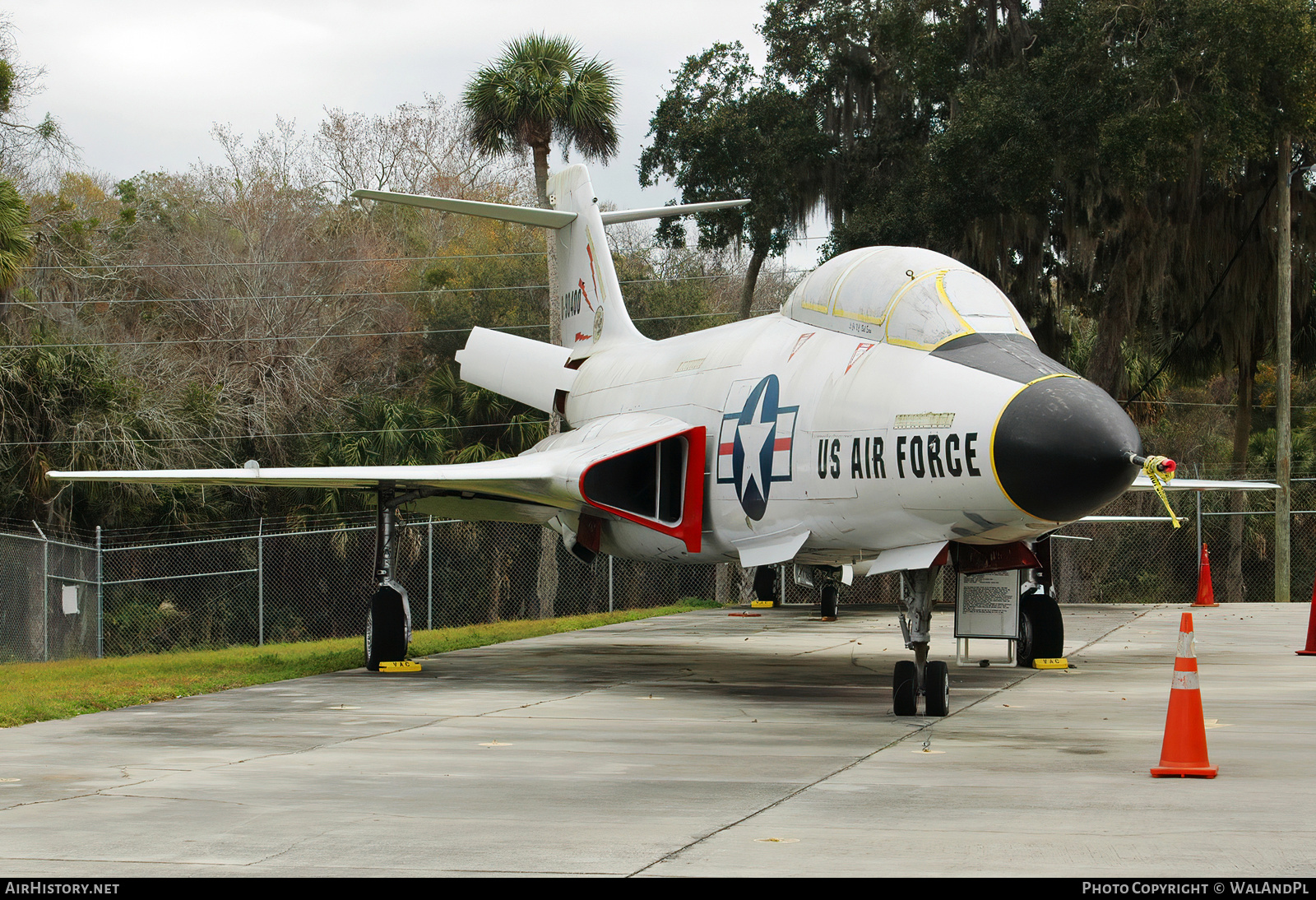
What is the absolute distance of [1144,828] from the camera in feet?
17.8

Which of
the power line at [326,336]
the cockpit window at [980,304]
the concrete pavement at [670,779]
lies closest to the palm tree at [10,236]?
the power line at [326,336]

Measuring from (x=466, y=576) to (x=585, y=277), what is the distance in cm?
1440

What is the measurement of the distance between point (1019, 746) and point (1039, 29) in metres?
19.6

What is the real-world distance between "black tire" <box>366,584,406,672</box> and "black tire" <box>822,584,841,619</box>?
8977 mm

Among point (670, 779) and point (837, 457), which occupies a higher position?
point (837, 457)

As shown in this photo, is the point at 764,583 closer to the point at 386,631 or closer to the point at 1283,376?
the point at 386,631

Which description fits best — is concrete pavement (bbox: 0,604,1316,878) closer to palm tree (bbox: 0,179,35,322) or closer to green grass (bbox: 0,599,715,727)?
green grass (bbox: 0,599,715,727)

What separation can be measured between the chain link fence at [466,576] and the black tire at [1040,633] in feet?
35.0

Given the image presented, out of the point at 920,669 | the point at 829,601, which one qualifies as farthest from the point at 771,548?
the point at 829,601

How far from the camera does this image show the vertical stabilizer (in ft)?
54.1

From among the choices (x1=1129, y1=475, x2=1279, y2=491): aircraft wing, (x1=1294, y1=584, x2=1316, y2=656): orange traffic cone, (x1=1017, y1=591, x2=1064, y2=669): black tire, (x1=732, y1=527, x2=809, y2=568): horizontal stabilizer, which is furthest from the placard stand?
(x1=1294, y1=584, x2=1316, y2=656): orange traffic cone

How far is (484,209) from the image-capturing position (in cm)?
1547

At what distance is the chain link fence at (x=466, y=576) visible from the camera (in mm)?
26078
